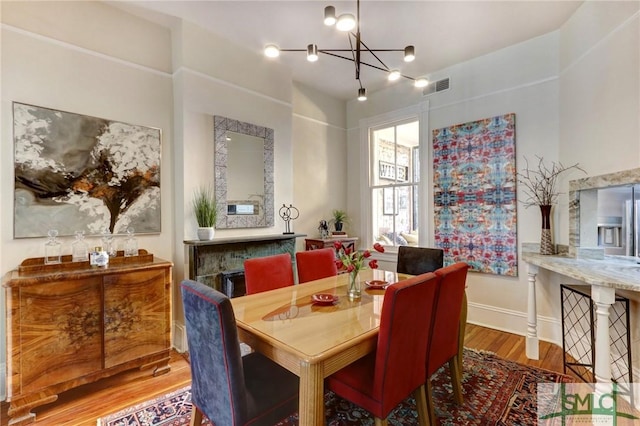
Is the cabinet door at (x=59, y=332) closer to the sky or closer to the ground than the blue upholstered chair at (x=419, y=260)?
closer to the ground

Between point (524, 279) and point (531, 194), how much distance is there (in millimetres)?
951

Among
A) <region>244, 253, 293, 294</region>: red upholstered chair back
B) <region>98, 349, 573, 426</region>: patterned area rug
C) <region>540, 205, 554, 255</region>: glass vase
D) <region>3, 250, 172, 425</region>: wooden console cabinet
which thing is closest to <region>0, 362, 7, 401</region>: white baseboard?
<region>3, 250, 172, 425</region>: wooden console cabinet

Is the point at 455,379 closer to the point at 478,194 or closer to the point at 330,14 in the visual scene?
the point at 478,194

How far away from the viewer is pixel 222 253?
3074mm

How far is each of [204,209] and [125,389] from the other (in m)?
1.60

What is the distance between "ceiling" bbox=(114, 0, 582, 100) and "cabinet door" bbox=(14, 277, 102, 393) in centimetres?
253

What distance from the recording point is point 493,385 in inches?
90.2

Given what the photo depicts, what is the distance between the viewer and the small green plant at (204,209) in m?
2.96

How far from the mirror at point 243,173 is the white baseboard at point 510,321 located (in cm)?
278

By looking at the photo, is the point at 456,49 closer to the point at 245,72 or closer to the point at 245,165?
the point at 245,72

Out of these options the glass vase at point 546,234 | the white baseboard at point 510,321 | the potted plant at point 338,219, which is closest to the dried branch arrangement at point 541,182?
the glass vase at point 546,234

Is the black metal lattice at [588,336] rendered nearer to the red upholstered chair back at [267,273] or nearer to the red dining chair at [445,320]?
the red dining chair at [445,320]

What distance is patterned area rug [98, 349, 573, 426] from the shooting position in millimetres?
1917

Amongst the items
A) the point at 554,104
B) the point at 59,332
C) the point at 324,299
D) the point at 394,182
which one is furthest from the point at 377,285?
the point at 554,104
